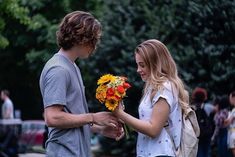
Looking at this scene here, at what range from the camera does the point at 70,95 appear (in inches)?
177

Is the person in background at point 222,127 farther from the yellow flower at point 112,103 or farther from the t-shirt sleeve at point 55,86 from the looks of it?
the t-shirt sleeve at point 55,86

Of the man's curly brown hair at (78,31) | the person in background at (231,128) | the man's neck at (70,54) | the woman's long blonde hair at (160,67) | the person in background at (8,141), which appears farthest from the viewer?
the person in background at (8,141)

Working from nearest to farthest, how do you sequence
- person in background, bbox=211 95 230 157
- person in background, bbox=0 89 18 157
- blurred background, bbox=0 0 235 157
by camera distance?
person in background, bbox=211 95 230 157 → blurred background, bbox=0 0 235 157 → person in background, bbox=0 89 18 157

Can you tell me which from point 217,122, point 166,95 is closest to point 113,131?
point 166,95

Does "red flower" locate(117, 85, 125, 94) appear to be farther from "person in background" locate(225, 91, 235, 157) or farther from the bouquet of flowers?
"person in background" locate(225, 91, 235, 157)

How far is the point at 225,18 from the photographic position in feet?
44.5

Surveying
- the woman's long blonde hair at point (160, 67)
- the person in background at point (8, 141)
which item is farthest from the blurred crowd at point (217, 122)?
the woman's long blonde hair at point (160, 67)

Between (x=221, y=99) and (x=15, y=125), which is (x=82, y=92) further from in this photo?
(x=15, y=125)

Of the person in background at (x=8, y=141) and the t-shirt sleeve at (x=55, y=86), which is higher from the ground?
the t-shirt sleeve at (x=55, y=86)

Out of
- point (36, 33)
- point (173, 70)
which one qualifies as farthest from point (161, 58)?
point (36, 33)

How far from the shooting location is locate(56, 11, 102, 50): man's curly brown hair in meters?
4.50

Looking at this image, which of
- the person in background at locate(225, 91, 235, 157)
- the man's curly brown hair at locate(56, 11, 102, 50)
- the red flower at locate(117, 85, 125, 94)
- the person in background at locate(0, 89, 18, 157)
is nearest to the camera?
the man's curly brown hair at locate(56, 11, 102, 50)

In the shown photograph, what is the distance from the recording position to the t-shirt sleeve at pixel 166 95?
15.6 feet

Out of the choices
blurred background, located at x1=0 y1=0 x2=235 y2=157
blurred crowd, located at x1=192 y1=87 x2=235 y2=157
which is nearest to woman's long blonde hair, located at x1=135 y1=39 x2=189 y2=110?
blurred crowd, located at x1=192 y1=87 x2=235 y2=157
